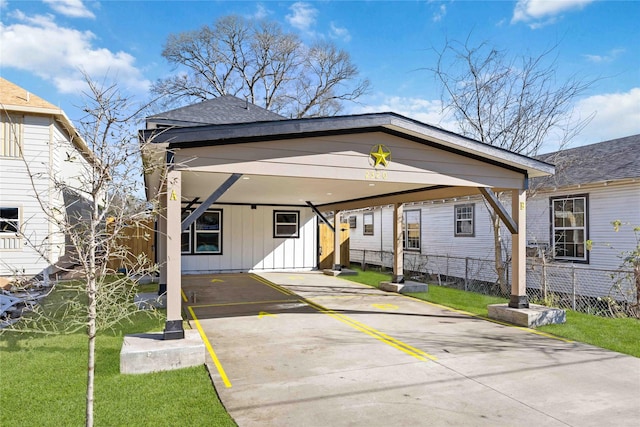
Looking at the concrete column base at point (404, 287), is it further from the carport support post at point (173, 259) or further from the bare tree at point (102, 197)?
the bare tree at point (102, 197)

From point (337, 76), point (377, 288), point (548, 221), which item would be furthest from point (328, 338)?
point (337, 76)

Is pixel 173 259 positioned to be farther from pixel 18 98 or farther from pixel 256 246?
pixel 256 246

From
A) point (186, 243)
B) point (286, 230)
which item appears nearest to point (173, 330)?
point (186, 243)

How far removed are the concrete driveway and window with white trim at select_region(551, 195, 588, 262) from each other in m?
5.52

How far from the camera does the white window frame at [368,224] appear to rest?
21.1 m

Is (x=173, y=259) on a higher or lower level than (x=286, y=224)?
Result: lower

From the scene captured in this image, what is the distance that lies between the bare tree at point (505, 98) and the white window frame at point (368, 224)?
934 centimetres

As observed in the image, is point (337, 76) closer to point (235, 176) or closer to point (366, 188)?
point (366, 188)

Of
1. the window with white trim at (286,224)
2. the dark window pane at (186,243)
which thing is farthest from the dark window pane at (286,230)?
the dark window pane at (186,243)

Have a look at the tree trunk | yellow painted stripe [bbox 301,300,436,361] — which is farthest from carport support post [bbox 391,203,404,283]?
the tree trunk

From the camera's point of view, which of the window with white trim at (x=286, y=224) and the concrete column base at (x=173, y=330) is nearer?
the concrete column base at (x=173, y=330)

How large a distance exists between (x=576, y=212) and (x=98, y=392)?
483 inches

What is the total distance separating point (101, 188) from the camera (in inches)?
120

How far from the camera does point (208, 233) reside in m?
15.7
